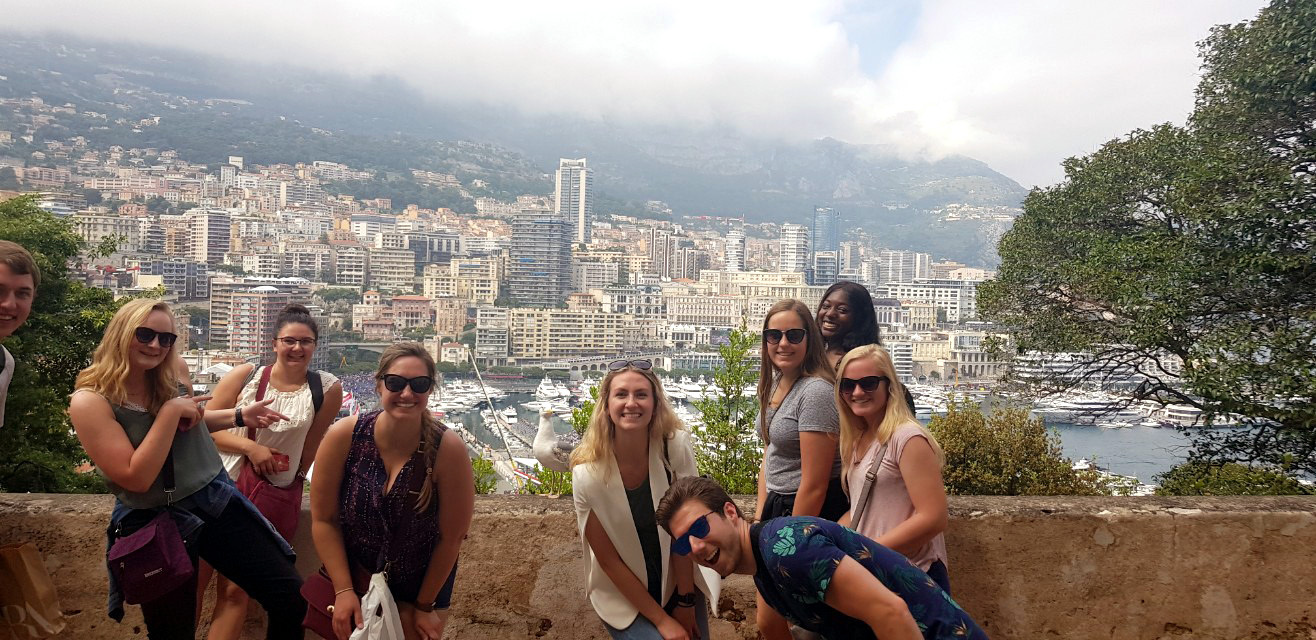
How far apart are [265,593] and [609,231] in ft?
313

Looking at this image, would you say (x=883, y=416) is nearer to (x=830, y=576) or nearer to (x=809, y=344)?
(x=809, y=344)

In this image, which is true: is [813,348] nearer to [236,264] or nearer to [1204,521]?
[1204,521]

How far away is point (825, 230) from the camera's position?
82.4m

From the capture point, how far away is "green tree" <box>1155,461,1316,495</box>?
15.7 feet

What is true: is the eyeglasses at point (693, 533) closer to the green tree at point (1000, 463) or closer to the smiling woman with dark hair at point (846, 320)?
the smiling woman with dark hair at point (846, 320)

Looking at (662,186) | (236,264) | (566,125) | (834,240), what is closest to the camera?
(236,264)

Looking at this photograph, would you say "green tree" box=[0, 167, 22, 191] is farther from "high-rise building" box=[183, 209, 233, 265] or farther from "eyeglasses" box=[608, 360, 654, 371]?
"eyeglasses" box=[608, 360, 654, 371]

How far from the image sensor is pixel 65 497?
235 centimetres

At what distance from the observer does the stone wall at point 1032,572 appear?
2203 millimetres

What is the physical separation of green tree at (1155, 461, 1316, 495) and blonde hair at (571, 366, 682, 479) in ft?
12.0

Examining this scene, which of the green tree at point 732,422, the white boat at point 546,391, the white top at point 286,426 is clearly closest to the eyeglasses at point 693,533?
the white top at point 286,426

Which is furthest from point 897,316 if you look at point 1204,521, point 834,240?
point 834,240

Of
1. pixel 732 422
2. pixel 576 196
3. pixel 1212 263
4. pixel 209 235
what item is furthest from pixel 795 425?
pixel 576 196

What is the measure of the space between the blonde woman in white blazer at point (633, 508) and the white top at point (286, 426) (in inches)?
32.3
